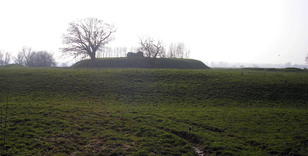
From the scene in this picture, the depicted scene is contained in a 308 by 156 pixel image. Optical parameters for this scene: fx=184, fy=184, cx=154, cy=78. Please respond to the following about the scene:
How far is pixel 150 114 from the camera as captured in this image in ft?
48.4

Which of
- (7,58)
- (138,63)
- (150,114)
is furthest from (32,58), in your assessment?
(150,114)

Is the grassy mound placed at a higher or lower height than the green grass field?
higher

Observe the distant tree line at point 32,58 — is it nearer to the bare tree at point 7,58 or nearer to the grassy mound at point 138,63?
the bare tree at point 7,58

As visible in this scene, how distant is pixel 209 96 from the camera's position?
21281 mm

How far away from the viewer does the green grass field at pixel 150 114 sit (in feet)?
31.3

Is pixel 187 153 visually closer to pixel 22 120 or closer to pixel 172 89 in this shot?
pixel 22 120

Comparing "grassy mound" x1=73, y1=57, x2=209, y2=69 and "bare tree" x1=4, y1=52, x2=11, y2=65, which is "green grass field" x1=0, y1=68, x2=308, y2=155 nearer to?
"grassy mound" x1=73, y1=57, x2=209, y2=69

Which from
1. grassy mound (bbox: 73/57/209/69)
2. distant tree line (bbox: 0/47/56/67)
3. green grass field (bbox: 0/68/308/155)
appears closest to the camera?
green grass field (bbox: 0/68/308/155)

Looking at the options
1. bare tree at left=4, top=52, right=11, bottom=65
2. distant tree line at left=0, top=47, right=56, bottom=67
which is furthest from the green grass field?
bare tree at left=4, top=52, right=11, bottom=65

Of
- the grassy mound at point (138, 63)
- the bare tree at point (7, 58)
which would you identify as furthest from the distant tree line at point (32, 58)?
the grassy mound at point (138, 63)

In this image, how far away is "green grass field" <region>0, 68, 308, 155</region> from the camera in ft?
31.3

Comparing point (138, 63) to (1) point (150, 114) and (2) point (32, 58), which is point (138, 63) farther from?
(2) point (32, 58)

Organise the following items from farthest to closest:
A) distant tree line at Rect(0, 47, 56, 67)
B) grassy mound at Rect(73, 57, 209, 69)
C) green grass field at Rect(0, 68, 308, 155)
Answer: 1. distant tree line at Rect(0, 47, 56, 67)
2. grassy mound at Rect(73, 57, 209, 69)
3. green grass field at Rect(0, 68, 308, 155)

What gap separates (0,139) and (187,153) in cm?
952
